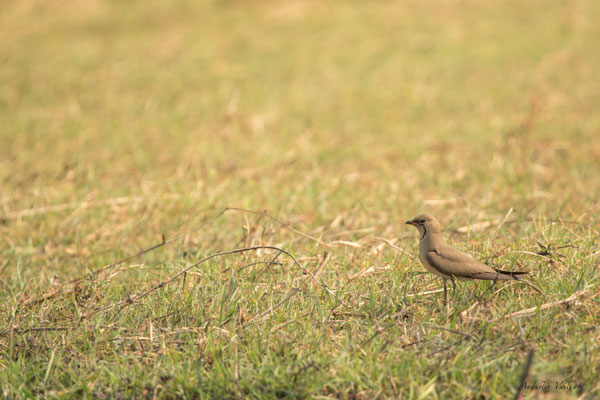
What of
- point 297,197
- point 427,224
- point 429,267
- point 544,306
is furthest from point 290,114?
point 544,306

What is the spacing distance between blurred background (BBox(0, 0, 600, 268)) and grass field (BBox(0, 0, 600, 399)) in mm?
39

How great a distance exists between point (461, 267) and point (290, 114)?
19.3 feet

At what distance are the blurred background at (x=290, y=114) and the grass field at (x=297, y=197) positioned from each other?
0.04m

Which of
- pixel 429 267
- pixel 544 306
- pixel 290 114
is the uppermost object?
pixel 429 267

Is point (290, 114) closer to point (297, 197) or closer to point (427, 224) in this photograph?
point (297, 197)

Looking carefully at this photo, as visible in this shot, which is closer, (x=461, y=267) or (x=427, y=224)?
(x=461, y=267)

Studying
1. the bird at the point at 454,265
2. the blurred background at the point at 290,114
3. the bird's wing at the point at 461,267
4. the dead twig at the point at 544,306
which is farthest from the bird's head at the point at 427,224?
the blurred background at the point at 290,114

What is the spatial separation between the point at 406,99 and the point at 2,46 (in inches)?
284

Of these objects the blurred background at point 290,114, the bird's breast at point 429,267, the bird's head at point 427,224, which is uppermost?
the bird's head at point 427,224

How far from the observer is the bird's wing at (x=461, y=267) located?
298 cm

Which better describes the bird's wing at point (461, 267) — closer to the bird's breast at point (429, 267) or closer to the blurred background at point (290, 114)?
the bird's breast at point (429, 267)

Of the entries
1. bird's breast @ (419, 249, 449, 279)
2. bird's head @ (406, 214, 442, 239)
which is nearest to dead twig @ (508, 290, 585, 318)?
bird's breast @ (419, 249, 449, 279)

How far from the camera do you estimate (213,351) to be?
111 inches

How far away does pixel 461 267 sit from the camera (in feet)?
9.80
